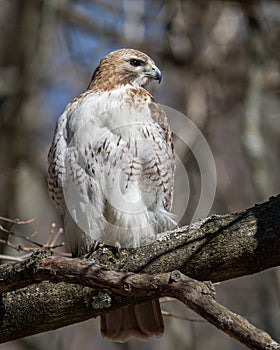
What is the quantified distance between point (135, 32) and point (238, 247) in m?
4.04

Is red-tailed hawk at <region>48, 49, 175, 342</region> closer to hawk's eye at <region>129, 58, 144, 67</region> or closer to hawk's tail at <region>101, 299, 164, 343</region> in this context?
hawk's tail at <region>101, 299, 164, 343</region>

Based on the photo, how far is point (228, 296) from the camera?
7934mm

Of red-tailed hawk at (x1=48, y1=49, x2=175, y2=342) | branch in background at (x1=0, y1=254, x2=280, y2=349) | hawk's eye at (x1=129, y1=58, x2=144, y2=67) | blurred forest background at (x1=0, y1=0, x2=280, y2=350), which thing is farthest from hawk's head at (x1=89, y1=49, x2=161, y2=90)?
branch in background at (x1=0, y1=254, x2=280, y2=349)

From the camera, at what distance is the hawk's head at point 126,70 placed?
15.7 feet

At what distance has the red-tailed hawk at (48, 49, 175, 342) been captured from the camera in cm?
422

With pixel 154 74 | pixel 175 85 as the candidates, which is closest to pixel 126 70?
pixel 154 74

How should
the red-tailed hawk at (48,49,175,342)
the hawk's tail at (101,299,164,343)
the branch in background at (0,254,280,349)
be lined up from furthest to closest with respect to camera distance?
the hawk's tail at (101,299,164,343) < the red-tailed hawk at (48,49,175,342) < the branch in background at (0,254,280,349)

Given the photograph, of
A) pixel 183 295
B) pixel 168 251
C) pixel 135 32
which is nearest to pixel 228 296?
pixel 135 32

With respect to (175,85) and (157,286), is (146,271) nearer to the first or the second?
(157,286)

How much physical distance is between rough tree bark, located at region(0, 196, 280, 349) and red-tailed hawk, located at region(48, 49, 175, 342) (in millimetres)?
557

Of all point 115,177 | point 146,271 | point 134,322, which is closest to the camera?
point 146,271

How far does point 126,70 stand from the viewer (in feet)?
15.9

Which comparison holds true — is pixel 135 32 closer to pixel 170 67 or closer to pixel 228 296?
pixel 170 67

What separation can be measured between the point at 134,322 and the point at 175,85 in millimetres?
4445
